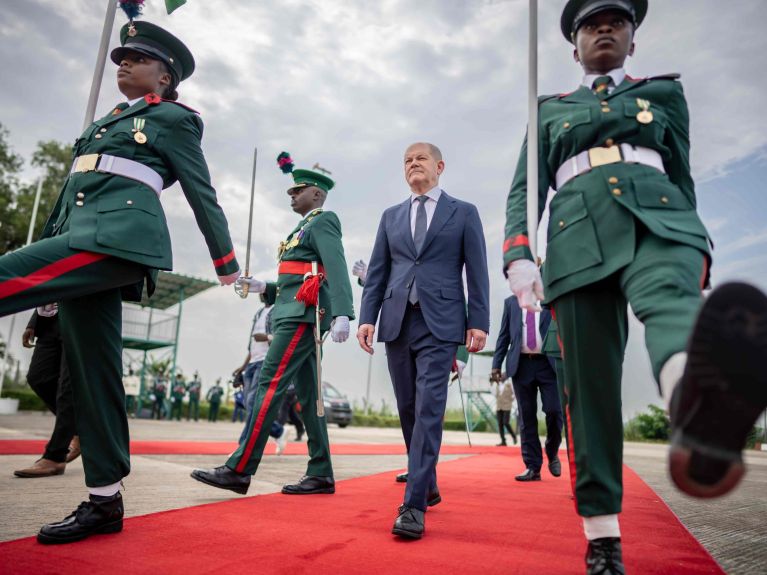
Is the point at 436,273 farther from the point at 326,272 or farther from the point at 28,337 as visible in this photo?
the point at 28,337

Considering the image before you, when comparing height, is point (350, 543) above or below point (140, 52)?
below

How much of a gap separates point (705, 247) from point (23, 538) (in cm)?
249

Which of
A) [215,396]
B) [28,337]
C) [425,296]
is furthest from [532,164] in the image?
[215,396]

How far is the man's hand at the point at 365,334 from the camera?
3437mm

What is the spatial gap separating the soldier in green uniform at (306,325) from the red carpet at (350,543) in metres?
0.35

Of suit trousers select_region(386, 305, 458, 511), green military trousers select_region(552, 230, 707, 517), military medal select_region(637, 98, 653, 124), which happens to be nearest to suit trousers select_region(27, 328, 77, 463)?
suit trousers select_region(386, 305, 458, 511)

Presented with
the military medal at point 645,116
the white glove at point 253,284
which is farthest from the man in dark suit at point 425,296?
the military medal at point 645,116

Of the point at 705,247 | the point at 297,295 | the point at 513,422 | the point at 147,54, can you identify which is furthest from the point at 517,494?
the point at 513,422

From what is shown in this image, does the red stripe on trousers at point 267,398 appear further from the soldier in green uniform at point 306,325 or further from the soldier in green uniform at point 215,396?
the soldier in green uniform at point 215,396

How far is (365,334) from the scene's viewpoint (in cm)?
344

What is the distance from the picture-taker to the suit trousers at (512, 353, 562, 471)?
5680mm

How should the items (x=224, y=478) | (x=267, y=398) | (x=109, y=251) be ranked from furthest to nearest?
(x=267, y=398) < (x=224, y=478) < (x=109, y=251)

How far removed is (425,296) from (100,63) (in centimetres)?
226

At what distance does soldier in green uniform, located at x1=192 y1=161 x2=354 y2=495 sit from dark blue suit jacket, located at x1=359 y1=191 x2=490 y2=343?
37cm
